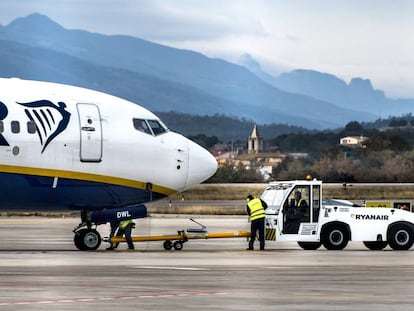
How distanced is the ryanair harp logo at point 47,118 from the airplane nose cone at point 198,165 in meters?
4.31

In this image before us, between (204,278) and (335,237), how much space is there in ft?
43.9

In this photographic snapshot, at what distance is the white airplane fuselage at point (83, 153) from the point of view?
1458 inches

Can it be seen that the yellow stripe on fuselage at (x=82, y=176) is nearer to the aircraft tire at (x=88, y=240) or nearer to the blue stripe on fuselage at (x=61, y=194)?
the blue stripe on fuselage at (x=61, y=194)

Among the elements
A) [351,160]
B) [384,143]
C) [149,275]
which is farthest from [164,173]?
[384,143]

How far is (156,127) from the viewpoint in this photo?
Result: 3988 cm

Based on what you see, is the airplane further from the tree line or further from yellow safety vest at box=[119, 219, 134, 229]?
the tree line

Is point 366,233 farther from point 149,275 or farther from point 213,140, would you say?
point 213,140

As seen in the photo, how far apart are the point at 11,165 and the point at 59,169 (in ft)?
5.02

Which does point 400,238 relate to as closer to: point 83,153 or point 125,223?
point 125,223

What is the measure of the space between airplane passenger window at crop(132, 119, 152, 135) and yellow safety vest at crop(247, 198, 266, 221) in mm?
3818

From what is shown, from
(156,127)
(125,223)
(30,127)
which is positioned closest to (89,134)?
(30,127)

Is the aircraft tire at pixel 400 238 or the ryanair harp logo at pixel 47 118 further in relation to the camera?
the aircraft tire at pixel 400 238

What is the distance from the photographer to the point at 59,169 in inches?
1481

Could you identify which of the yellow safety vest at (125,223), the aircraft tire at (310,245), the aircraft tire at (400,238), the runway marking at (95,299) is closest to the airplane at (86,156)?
the yellow safety vest at (125,223)
